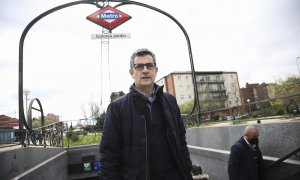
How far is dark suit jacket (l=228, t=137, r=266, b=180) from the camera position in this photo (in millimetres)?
4633

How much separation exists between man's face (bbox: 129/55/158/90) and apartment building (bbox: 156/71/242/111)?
7051 cm

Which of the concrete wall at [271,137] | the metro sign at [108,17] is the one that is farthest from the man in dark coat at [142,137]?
the metro sign at [108,17]

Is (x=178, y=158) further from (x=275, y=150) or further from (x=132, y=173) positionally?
(x=275, y=150)

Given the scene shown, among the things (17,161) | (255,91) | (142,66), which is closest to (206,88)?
(255,91)

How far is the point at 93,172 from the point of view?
45.8ft

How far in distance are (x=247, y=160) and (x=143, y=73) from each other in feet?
11.5

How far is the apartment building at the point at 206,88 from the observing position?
74.1m

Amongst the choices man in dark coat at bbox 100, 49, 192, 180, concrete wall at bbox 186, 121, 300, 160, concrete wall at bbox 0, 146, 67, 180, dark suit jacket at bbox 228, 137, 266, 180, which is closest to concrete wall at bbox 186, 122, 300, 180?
concrete wall at bbox 186, 121, 300, 160

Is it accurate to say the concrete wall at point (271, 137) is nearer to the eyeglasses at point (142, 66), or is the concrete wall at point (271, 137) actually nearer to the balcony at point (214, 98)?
the eyeglasses at point (142, 66)

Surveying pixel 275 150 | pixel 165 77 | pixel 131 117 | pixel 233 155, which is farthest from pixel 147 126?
pixel 165 77

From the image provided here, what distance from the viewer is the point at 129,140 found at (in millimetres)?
2189

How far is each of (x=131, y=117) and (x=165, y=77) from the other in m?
76.1

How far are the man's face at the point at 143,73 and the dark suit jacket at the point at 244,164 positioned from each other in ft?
10.8

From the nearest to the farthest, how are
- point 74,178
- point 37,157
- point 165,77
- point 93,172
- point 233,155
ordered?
point 233,155 < point 37,157 < point 74,178 < point 93,172 < point 165,77
